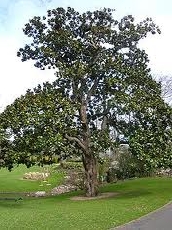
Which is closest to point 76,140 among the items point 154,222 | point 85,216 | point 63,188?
point 85,216

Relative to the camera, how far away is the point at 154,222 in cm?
1756

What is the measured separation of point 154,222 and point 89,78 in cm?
1540

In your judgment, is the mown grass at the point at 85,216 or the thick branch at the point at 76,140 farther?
the thick branch at the point at 76,140

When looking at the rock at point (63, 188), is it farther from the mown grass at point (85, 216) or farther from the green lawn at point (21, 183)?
the mown grass at point (85, 216)

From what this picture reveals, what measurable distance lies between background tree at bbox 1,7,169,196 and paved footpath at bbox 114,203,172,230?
911cm

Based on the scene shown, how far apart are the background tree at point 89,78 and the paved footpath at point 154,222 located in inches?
359

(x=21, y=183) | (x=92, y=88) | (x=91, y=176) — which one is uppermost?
(x=92, y=88)

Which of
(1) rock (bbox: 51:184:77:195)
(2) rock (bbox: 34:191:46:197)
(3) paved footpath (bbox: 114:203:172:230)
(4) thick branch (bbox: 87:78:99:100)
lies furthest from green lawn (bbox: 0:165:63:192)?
(3) paved footpath (bbox: 114:203:172:230)

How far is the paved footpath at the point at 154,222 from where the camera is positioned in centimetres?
1616

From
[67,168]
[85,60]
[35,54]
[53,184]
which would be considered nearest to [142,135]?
[85,60]

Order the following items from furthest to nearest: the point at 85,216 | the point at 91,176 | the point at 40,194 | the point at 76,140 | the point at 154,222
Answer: the point at 40,194 → the point at 91,176 → the point at 76,140 → the point at 85,216 → the point at 154,222

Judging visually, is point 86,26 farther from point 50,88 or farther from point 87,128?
point 87,128

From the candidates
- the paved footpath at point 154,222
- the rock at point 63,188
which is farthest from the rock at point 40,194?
the paved footpath at point 154,222

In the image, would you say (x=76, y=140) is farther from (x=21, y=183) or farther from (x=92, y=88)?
(x=21, y=183)
